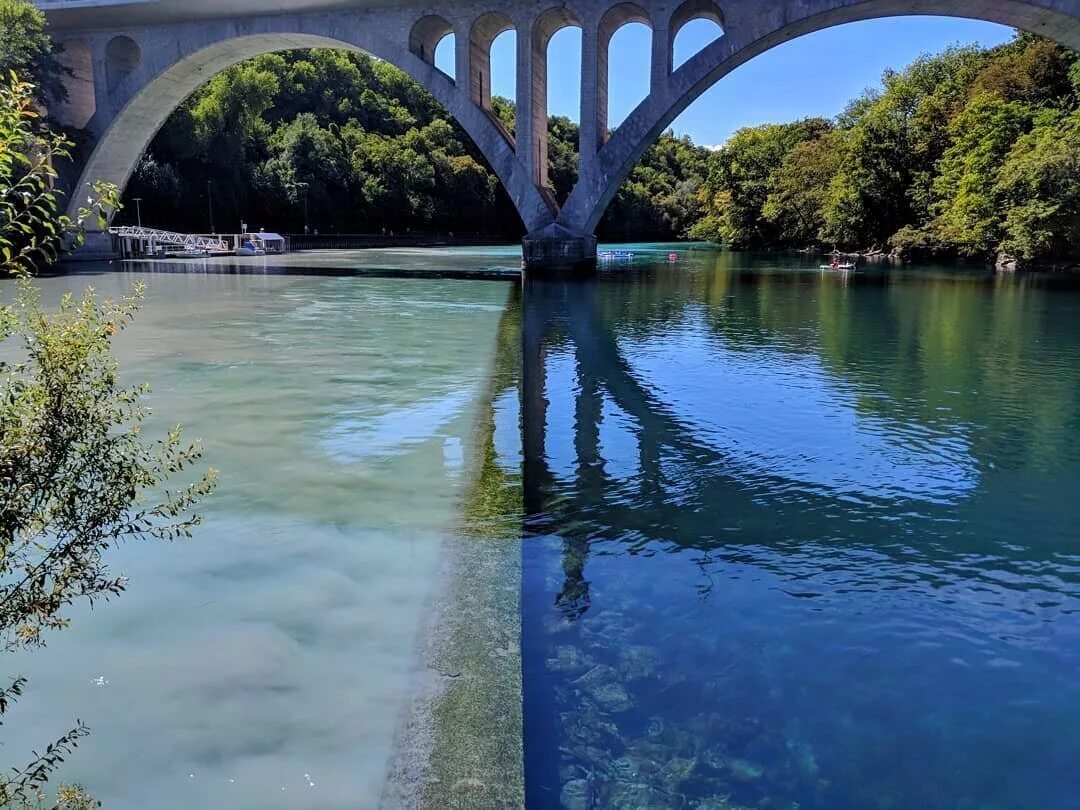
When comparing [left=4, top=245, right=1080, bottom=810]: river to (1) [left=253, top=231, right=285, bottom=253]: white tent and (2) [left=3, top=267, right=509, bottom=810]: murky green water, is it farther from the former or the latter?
(1) [left=253, top=231, right=285, bottom=253]: white tent

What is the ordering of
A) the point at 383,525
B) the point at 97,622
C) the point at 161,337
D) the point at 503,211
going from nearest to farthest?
the point at 97,622 → the point at 383,525 → the point at 161,337 → the point at 503,211

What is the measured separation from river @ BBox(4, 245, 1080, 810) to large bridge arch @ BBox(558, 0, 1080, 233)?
18.3 meters

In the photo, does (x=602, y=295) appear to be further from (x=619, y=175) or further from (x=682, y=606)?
(x=682, y=606)

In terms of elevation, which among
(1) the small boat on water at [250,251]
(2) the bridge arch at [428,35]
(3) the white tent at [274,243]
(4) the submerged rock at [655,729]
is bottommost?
(4) the submerged rock at [655,729]

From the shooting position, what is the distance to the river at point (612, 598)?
3395 millimetres

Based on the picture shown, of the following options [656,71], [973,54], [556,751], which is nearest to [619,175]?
[656,71]

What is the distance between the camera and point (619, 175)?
3083cm

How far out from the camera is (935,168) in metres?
43.1

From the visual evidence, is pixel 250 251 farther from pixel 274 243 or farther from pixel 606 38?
pixel 606 38

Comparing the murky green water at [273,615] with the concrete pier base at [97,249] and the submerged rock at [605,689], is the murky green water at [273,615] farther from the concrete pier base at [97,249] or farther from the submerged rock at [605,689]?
the concrete pier base at [97,249]

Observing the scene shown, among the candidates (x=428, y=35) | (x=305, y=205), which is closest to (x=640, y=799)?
(x=428, y=35)

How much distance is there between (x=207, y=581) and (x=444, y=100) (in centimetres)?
3043

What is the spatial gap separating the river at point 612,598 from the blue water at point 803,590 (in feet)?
Result: 0.07

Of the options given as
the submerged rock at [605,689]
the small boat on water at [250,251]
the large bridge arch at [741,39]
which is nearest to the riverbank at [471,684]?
the submerged rock at [605,689]
